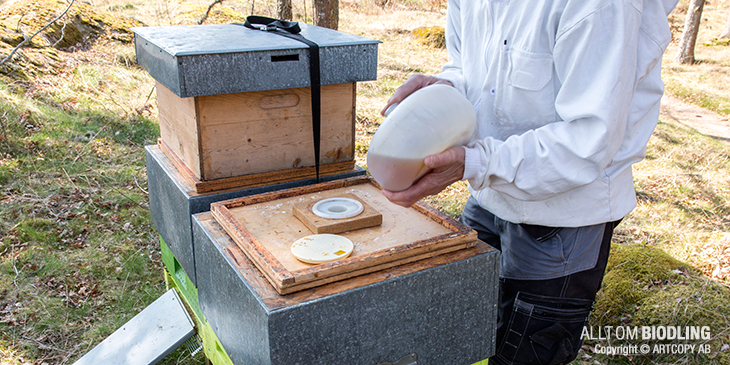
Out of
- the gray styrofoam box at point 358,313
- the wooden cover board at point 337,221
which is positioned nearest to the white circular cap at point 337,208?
the wooden cover board at point 337,221

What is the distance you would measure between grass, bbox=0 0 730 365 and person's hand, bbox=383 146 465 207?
196 cm

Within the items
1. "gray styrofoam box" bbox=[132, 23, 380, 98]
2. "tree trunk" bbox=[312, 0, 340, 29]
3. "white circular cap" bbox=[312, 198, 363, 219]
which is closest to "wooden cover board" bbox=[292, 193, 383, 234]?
"white circular cap" bbox=[312, 198, 363, 219]

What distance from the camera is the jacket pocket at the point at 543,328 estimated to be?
1.76m

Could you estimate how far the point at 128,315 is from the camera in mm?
3199

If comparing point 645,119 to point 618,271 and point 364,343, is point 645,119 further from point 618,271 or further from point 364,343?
point 618,271

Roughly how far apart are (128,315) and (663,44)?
10.5 feet

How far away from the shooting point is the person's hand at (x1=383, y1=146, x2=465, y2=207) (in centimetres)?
138

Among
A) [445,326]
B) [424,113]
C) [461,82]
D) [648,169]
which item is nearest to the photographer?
[424,113]

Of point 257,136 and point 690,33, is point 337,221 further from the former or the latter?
point 690,33

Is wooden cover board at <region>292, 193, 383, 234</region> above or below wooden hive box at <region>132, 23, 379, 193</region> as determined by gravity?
below

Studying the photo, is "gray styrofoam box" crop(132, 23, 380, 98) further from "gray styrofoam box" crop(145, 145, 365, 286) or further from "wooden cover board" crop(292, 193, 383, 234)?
"wooden cover board" crop(292, 193, 383, 234)

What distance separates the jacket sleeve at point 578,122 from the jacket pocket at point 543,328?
20.5 inches

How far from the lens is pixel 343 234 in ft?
5.16

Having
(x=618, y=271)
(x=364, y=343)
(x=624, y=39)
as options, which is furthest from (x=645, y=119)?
(x=618, y=271)
